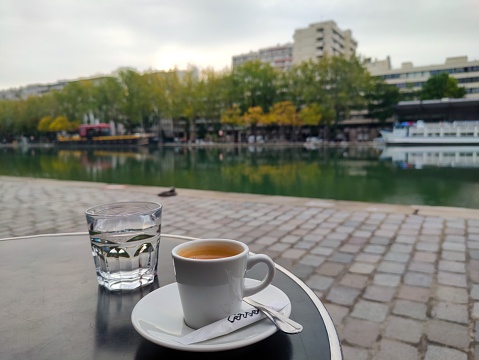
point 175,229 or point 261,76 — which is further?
point 261,76

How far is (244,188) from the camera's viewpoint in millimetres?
8742

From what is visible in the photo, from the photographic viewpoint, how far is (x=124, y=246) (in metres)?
0.99

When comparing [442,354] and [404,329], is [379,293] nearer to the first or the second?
[404,329]

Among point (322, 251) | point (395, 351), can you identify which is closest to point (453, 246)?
point (322, 251)

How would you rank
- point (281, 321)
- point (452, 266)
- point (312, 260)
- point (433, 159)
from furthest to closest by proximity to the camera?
point (433, 159)
point (312, 260)
point (452, 266)
point (281, 321)

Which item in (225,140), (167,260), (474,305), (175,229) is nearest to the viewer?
(167,260)

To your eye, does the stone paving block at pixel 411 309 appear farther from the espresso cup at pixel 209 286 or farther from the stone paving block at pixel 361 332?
the espresso cup at pixel 209 286

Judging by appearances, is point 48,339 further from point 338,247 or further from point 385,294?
point 338,247

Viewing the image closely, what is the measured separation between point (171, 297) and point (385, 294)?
1879 millimetres

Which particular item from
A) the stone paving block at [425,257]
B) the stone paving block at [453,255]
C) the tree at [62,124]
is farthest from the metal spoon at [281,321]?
the tree at [62,124]

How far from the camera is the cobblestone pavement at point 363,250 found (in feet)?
6.05

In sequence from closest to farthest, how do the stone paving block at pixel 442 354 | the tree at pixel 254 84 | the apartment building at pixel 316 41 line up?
the stone paving block at pixel 442 354 < the tree at pixel 254 84 < the apartment building at pixel 316 41

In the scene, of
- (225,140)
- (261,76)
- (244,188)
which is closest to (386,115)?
(261,76)

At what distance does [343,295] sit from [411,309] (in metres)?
0.39
